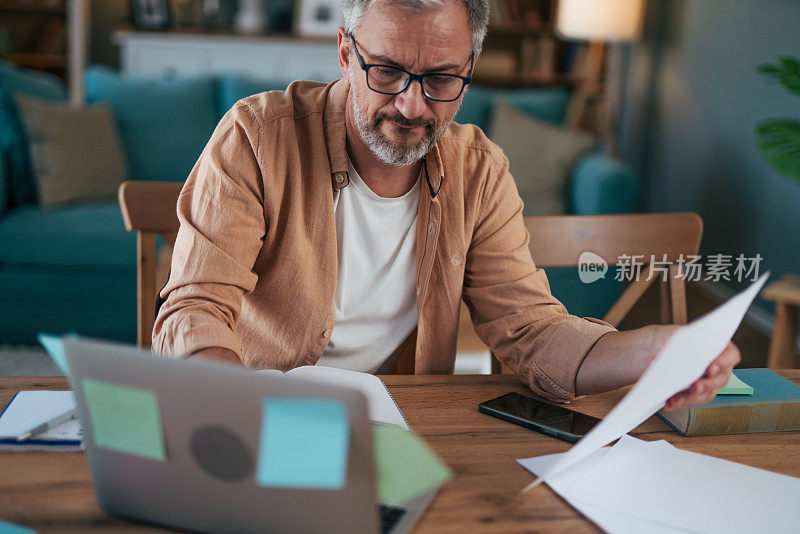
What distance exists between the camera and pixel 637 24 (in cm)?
403

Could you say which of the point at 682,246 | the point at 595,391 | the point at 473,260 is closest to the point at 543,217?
the point at 473,260

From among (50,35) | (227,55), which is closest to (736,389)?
(227,55)

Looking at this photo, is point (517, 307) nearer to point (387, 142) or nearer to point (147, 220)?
point (387, 142)

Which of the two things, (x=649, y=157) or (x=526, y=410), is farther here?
(x=649, y=157)

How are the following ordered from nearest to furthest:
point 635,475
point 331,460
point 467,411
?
point 331,460 < point 635,475 < point 467,411

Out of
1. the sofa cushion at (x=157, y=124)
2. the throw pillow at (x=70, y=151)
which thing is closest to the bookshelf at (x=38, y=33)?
the sofa cushion at (x=157, y=124)

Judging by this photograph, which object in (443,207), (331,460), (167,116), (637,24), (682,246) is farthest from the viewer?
(637,24)

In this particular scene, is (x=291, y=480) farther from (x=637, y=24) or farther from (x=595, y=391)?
(x=637, y=24)

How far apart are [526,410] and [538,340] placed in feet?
0.58

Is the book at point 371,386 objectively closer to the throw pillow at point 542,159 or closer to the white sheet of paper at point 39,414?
the white sheet of paper at point 39,414

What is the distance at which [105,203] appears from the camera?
3012 millimetres

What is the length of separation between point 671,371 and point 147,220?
2.91 ft

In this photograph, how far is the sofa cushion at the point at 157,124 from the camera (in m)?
3.20

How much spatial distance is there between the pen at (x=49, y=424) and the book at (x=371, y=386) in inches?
8.6
